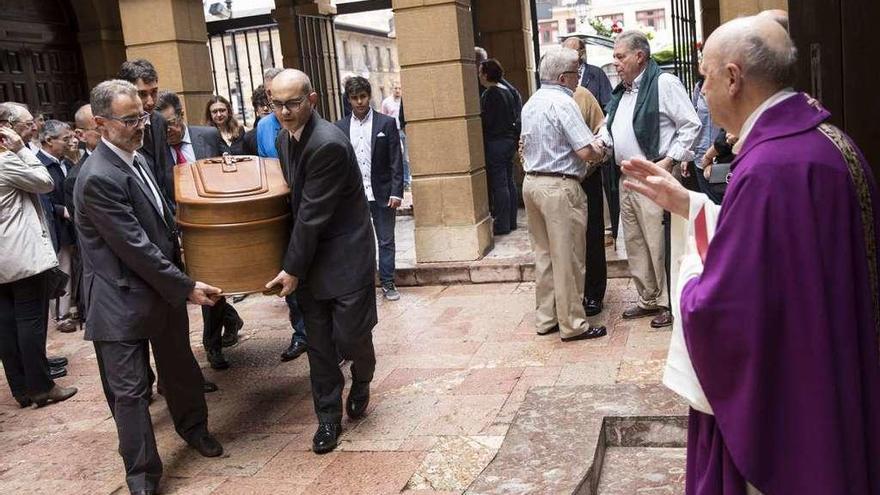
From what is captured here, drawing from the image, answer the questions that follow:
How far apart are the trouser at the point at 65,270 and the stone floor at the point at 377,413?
999 millimetres

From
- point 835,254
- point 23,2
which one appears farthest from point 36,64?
point 835,254

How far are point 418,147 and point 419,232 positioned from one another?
82 centimetres

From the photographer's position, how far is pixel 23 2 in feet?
37.9

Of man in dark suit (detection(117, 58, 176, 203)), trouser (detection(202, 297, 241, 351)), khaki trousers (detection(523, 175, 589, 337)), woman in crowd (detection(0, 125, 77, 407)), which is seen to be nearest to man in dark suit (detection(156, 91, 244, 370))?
trouser (detection(202, 297, 241, 351))

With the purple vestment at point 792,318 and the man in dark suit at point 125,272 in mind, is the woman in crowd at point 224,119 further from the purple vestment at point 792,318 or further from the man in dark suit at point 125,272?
the purple vestment at point 792,318

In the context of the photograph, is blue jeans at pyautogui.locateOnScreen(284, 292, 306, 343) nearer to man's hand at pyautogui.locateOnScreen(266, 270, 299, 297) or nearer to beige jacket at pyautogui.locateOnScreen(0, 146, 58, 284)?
beige jacket at pyautogui.locateOnScreen(0, 146, 58, 284)

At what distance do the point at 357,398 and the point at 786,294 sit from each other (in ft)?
10.6

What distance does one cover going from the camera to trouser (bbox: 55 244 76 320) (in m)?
8.38

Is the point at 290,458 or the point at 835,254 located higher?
the point at 835,254

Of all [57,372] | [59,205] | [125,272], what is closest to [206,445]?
[125,272]

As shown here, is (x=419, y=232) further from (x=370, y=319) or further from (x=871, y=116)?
(x=871, y=116)

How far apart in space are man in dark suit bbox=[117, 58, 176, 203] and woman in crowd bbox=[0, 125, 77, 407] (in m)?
0.90

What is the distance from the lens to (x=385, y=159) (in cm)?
807

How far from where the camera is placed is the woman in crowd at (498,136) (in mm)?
10117
